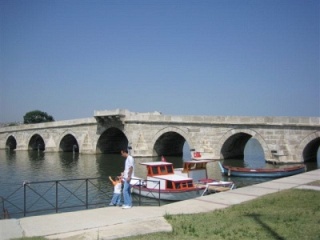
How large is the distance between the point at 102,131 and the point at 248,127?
52.5 feet

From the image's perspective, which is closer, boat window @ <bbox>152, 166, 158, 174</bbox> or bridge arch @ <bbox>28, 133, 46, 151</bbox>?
boat window @ <bbox>152, 166, 158, 174</bbox>

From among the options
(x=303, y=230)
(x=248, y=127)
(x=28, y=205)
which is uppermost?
(x=248, y=127)

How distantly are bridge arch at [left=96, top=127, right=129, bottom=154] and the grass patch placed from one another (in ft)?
94.3

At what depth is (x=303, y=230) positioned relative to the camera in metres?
5.85

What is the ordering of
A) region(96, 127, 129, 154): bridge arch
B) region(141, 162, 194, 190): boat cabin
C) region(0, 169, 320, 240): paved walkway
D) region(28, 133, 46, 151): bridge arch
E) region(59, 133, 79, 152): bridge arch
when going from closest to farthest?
region(0, 169, 320, 240): paved walkway < region(141, 162, 194, 190): boat cabin < region(96, 127, 129, 154): bridge arch < region(59, 133, 79, 152): bridge arch < region(28, 133, 46, 151): bridge arch

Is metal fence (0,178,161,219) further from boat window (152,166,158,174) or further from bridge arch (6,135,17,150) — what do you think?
bridge arch (6,135,17,150)

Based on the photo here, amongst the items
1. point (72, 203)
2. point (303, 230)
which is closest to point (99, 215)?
point (303, 230)

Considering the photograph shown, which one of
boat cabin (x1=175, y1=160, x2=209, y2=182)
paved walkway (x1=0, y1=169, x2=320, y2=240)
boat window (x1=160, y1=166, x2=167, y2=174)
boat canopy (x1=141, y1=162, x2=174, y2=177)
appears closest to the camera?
paved walkway (x1=0, y1=169, x2=320, y2=240)

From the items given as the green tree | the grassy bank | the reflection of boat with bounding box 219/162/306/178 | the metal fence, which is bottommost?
the metal fence

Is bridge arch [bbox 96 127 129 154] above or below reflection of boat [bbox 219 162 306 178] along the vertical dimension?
above

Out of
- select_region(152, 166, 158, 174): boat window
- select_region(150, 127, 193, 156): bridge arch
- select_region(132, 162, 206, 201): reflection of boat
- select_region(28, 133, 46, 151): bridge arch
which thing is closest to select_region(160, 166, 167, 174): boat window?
select_region(132, 162, 206, 201): reflection of boat

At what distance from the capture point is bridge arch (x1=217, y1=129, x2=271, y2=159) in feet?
79.2

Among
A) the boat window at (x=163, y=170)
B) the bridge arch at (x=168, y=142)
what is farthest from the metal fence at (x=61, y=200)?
the bridge arch at (x=168, y=142)

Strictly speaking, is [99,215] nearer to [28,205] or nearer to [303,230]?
[303,230]
